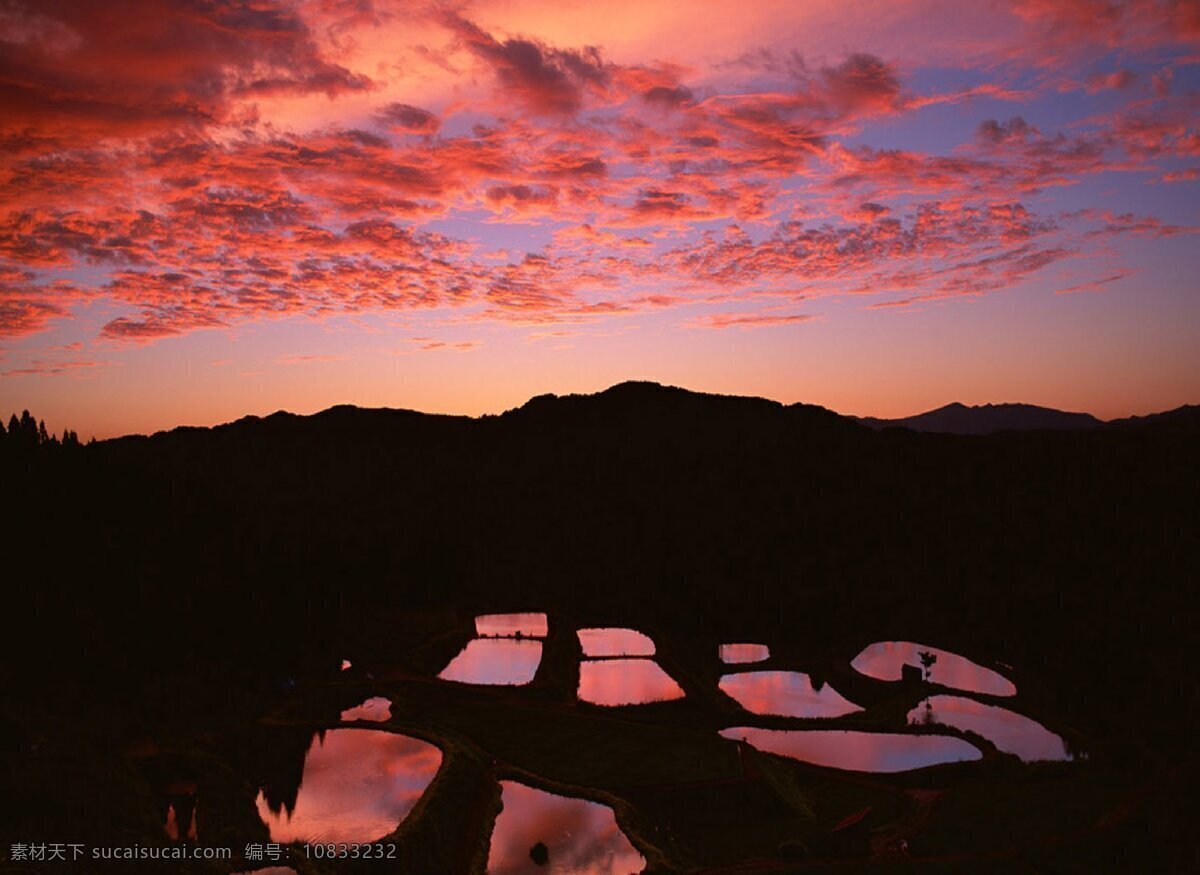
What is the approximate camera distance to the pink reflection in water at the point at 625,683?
67500 millimetres

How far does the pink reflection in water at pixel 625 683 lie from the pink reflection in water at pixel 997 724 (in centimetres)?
1875

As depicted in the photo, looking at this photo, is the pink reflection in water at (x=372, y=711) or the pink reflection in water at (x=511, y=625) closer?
the pink reflection in water at (x=372, y=711)

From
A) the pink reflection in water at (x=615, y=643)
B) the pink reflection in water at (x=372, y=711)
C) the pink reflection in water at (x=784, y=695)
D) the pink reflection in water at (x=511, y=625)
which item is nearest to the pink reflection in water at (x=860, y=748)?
the pink reflection in water at (x=784, y=695)

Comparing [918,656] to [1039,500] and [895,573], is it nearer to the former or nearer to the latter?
[895,573]

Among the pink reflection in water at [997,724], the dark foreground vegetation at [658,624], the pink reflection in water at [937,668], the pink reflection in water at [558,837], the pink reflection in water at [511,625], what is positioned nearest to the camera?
the pink reflection in water at [558,837]

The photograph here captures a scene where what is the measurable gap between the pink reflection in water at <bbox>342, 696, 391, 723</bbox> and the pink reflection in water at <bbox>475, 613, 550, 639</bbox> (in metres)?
27.9

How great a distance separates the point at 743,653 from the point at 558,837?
150ft

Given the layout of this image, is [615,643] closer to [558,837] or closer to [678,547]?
[678,547]

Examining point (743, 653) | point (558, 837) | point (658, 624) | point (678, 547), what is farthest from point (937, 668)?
point (678, 547)

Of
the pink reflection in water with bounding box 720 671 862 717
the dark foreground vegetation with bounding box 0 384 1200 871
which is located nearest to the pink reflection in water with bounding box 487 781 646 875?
the dark foreground vegetation with bounding box 0 384 1200 871

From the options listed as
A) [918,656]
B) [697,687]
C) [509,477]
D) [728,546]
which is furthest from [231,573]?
[509,477]

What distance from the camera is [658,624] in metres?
98.9

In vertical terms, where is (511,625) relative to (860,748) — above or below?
above

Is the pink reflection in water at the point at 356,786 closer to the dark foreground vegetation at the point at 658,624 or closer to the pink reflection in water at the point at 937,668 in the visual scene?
the dark foreground vegetation at the point at 658,624
